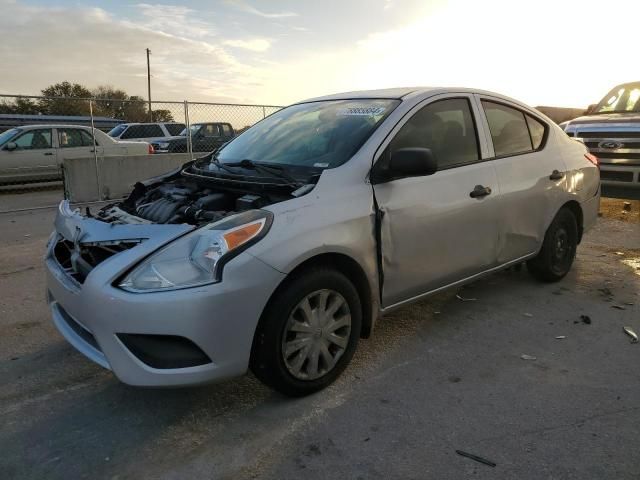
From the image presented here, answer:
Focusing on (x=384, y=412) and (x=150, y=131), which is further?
(x=150, y=131)

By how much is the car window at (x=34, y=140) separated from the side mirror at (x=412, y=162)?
11812mm

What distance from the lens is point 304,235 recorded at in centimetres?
287

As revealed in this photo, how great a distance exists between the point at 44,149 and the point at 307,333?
→ 12.0m

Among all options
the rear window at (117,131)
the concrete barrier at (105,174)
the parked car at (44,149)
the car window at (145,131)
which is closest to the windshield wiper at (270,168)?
the concrete barrier at (105,174)

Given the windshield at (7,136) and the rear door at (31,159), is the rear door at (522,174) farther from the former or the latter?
the windshield at (7,136)

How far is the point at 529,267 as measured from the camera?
5.04m

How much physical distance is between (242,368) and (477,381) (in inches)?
57.3

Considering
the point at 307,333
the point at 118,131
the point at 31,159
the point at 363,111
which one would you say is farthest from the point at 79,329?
the point at 118,131

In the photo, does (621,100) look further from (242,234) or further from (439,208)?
(242,234)

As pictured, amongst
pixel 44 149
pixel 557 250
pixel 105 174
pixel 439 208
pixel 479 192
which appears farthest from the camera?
pixel 44 149

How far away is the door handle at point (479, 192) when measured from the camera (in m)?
3.87

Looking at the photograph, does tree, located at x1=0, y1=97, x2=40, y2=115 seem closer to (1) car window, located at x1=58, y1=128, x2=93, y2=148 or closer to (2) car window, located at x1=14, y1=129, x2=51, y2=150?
(2) car window, located at x1=14, y1=129, x2=51, y2=150

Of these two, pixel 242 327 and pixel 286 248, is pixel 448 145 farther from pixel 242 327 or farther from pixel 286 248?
pixel 242 327

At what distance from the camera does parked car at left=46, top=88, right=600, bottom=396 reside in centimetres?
262
